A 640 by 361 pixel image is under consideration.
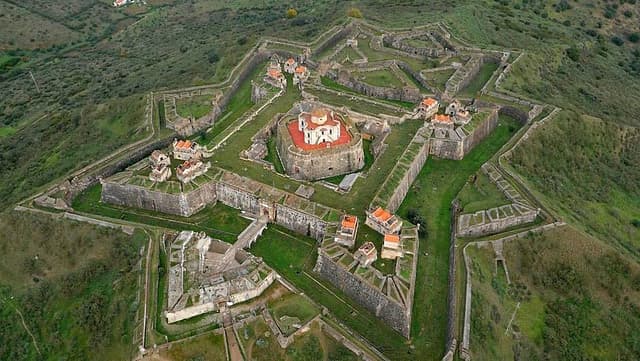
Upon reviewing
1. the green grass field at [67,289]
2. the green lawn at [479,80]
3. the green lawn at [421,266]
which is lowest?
the green grass field at [67,289]

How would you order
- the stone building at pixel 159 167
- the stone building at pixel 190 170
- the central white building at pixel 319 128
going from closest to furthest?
the stone building at pixel 190 170 < the stone building at pixel 159 167 < the central white building at pixel 319 128

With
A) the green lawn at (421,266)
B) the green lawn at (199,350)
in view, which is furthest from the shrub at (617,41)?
the green lawn at (199,350)

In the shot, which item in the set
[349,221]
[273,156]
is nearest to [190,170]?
[273,156]

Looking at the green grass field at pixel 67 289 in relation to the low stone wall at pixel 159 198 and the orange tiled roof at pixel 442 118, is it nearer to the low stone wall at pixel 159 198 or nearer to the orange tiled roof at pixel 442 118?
the low stone wall at pixel 159 198

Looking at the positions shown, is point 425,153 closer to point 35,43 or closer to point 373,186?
point 373,186

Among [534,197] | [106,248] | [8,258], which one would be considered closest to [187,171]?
[106,248]

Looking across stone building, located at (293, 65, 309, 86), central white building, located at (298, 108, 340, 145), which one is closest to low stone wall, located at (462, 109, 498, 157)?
central white building, located at (298, 108, 340, 145)
